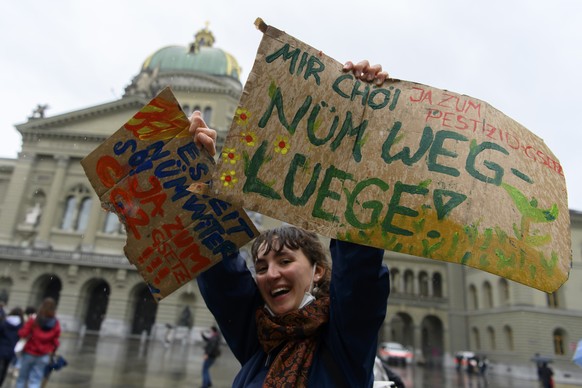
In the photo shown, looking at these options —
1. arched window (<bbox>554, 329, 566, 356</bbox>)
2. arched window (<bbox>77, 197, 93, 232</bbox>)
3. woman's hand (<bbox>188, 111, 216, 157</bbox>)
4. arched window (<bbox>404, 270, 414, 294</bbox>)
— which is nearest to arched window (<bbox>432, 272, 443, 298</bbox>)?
arched window (<bbox>404, 270, 414, 294</bbox>)

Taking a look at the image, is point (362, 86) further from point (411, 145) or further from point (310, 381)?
point (310, 381)

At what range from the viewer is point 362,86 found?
6.54 feet

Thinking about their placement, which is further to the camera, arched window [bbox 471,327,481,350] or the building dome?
the building dome

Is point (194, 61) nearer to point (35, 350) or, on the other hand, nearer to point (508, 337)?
point (508, 337)

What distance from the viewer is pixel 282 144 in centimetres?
191

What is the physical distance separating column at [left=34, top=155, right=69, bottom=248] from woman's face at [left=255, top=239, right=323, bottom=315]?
1413 inches

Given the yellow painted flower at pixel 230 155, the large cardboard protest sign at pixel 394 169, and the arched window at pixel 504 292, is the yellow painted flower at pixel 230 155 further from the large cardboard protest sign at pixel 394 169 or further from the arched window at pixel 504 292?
the arched window at pixel 504 292

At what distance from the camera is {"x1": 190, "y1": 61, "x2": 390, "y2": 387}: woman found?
165 centimetres

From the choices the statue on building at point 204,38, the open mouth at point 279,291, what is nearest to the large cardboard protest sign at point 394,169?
the open mouth at point 279,291

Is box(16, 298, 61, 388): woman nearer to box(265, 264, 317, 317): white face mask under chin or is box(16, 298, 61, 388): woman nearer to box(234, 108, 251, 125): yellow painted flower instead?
box(265, 264, 317, 317): white face mask under chin

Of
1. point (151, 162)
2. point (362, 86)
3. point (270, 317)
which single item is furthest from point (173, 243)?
point (362, 86)

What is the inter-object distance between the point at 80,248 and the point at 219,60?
71.7 feet

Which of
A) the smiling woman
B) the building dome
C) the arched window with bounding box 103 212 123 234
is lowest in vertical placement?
the smiling woman

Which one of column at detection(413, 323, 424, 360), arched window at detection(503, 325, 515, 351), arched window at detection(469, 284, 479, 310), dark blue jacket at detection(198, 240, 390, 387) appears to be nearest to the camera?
dark blue jacket at detection(198, 240, 390, 387)
